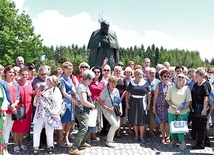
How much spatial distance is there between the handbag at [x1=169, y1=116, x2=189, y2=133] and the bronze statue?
3.11 m

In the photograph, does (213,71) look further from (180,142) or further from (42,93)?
(42,93)

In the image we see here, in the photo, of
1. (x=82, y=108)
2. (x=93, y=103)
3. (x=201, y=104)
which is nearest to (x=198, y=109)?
(x=201, y=104)

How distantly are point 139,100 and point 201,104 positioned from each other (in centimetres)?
138

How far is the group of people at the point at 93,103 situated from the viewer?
5.20 m

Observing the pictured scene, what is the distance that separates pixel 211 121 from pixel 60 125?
12.4 ft

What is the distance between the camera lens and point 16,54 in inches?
914

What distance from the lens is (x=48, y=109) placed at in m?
5.20

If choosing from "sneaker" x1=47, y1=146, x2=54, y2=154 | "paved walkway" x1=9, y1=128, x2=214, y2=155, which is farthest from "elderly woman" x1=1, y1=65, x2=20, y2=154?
"sneaker" x1=47, y1=146, x2=54, y2=154

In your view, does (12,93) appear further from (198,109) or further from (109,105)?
(198,109)

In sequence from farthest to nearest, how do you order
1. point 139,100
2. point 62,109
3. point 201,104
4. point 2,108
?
point 139,100
point 201,104
point 62,109
point 2,108

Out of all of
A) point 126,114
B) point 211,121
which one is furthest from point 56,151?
point 211,121

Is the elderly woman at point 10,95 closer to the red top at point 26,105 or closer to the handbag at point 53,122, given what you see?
the red top at point 26,105

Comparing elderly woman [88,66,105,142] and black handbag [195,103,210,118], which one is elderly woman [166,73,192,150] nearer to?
black handbag [195,103,210,118]

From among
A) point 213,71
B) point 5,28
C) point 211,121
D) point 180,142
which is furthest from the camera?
point 5,28
